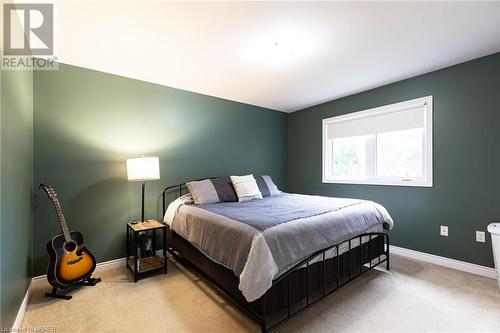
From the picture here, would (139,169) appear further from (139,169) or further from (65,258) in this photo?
(65,258)

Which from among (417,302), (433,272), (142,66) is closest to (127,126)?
(142,66)

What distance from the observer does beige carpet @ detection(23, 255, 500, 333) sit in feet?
5.52

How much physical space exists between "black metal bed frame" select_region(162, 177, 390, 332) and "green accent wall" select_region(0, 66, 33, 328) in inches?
54.1

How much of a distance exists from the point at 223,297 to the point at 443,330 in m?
1.70

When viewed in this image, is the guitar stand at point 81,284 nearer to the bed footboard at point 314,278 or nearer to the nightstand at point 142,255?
the nightstand at point 142,255

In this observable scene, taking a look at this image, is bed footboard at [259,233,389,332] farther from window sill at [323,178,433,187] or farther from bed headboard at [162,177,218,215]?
bed headboard at [162,177,218,215]

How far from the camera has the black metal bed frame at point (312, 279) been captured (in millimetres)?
1560

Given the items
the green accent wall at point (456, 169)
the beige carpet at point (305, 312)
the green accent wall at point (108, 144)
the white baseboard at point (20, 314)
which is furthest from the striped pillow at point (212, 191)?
the green accent wall at point (456, 169)

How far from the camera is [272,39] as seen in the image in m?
2.14

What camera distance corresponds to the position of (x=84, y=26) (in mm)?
1917

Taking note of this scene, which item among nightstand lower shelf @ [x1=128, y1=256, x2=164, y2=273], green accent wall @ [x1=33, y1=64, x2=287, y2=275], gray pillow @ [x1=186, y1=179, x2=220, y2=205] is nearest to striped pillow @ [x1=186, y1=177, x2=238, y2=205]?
gray pillow @ [x1=186, y1=179, x2=220, y2=205]

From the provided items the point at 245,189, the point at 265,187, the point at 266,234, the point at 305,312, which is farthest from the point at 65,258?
the point at 265,187

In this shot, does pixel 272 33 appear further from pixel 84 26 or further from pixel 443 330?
pixel 443 330

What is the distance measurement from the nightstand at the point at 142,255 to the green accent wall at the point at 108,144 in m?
0.17
